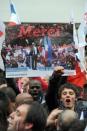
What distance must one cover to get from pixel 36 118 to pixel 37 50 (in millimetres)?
2101

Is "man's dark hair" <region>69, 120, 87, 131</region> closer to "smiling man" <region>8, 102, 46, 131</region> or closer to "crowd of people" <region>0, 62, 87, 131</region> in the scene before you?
"crowd of people" <region>0, 62, 87, 131</region>

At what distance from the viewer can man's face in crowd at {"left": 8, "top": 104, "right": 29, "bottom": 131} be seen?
3042 millimetres

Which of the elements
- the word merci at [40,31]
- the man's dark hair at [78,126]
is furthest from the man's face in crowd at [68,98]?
the man's dark hair at [78,126]

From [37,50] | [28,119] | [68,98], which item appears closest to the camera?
[28,119]

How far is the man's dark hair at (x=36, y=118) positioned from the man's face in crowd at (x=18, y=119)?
0.12ft

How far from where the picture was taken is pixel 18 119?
10.1 feet

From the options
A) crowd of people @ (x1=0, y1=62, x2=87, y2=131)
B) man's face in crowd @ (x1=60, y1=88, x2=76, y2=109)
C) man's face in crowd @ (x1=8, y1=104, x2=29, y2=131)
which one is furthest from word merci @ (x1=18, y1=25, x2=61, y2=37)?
man's face in crowd @ (x1=8, y1=104, x2=29, y2=131)

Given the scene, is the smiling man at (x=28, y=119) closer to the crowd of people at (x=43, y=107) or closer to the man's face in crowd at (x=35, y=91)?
the crowd of people at (x=43, y=107)

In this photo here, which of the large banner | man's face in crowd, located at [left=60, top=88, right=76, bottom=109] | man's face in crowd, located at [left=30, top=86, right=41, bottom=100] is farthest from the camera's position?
the large banner

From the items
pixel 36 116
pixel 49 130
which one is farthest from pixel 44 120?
pixel 49 130

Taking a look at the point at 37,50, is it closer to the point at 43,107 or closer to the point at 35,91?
the point at 35,91

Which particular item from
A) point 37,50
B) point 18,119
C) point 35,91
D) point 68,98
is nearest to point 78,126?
point 18,119

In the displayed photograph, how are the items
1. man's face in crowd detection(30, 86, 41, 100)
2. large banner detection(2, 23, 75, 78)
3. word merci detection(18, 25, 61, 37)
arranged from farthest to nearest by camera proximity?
word merci detection(18, 25, 61, 37) → large banner detection(2, 23, 75, 78) → man's face in crowd detection(30, 86, 41, 100)

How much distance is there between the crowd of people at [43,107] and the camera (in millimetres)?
3088
